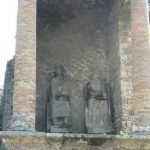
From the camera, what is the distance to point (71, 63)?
16062 millimetres

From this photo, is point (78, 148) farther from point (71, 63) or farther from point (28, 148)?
point (71, 63)

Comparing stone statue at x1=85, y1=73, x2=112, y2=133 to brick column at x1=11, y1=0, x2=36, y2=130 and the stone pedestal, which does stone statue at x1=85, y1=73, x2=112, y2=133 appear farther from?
brick column at x1=11, y1=0, x2=36, y2=130

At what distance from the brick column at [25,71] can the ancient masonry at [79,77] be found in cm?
2

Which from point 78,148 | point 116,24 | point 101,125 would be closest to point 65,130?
point 101,125

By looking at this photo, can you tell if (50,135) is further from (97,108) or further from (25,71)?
(97,108)

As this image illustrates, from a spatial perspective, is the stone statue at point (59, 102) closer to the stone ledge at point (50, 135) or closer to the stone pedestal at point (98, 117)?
the stone pedestal at point (98, 117)

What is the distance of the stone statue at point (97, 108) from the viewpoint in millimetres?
14969

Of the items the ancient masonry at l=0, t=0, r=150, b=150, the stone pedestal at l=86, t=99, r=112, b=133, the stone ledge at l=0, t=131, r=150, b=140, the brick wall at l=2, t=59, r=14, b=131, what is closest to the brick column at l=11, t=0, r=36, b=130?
the ancient masonry at l=0, t=0, r=150, b=150

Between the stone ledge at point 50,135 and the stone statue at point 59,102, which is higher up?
the stone statue at point 59,102

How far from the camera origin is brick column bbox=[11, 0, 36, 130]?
12445 millimetres

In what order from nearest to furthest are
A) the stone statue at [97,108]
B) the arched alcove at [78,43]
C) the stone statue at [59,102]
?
the stone statue at [59,102] → the stone statue at [97,108] → the arched alcove at [78,43]

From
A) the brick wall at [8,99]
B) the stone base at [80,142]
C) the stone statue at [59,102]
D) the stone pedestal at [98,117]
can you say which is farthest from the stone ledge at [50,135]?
the brick wall at [8,99]

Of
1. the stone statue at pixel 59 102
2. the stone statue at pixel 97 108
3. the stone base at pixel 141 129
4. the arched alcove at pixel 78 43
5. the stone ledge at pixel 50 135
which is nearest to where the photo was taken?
the stone ledge at pixel 50 135

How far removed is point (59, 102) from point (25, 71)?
8.37 feet
